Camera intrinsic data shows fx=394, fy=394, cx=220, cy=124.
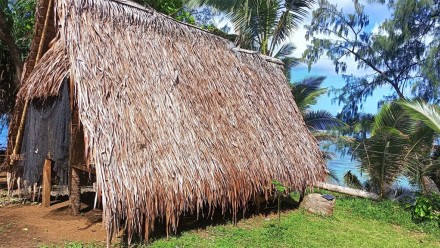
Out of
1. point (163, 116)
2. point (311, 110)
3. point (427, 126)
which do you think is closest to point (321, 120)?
point (311, 110)

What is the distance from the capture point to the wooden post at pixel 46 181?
22.5 ft

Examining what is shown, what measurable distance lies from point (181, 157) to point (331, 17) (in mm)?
14226

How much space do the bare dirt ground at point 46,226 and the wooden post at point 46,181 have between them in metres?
0.12

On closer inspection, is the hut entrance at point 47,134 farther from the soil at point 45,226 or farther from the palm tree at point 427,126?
the palm tree at point 427,126

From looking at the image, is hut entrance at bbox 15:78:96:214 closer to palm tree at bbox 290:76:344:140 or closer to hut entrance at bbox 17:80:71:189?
hut entrance at bbox 17:80:71:189

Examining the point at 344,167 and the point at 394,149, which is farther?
the point at 344,167

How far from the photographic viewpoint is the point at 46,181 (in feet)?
22.8

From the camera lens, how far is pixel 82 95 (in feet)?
16.0

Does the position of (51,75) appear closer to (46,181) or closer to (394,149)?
(46,181)

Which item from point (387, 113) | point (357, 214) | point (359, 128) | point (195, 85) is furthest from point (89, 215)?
point (359, 128)

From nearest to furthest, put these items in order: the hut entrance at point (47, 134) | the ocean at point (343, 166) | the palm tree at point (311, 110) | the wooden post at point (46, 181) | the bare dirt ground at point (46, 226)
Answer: the bare dirt ground at point (46, 226)
the hut entrance at point (47, 134)
the wooden post at point (46, 181)
the ocean at point (343, 166)
the palm tree at point (311, 110)

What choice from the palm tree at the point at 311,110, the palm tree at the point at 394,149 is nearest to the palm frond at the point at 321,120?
the palm tree at the point at 311,110

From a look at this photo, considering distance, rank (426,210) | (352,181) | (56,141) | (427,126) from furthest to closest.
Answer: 1. (352,181)
2. (427,126)
3. (426,210)
4. (56,141)

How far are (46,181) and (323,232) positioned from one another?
487 centimetres
